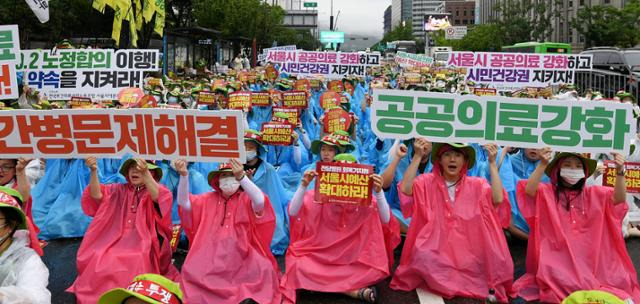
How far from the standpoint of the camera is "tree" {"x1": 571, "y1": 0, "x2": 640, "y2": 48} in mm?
37609

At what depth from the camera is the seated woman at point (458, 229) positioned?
15.4ft

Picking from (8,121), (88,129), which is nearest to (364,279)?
(88,129)

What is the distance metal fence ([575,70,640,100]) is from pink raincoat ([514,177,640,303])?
11943mm

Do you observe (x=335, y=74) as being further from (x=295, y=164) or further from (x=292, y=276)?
(x=292, y=276)

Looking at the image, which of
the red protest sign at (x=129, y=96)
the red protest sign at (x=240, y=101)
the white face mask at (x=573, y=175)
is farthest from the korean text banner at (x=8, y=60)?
the white face mask at (x=573, y=175)

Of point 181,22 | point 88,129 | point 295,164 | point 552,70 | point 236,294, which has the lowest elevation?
point 236,294

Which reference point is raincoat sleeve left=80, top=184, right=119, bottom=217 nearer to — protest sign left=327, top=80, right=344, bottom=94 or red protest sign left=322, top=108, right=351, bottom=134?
red protest sign left=322, top=108, right=351, bottom=134

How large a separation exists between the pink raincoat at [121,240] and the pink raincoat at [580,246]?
2804mm

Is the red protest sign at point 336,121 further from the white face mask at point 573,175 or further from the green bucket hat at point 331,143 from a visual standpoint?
the white face mask at point 573,175

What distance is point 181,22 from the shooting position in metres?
39.1

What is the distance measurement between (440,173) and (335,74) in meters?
10.8

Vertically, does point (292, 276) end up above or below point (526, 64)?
below

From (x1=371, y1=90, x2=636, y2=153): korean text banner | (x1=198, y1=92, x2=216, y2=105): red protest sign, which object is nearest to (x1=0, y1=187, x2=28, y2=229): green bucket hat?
(x1=371, y1=90, x2=636, y2=153): korean text banner

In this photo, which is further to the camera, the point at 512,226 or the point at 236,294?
the point at 512,226
